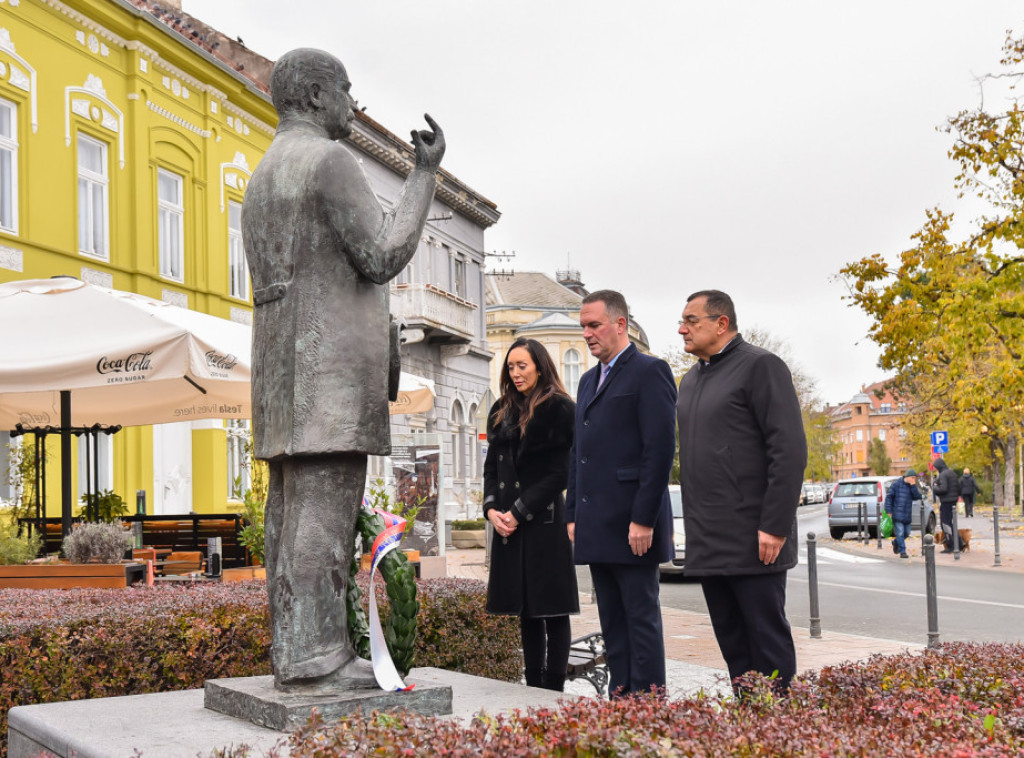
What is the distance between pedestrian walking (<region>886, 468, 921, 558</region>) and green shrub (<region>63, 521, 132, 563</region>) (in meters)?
18.4

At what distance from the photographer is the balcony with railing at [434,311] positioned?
32.0 metres

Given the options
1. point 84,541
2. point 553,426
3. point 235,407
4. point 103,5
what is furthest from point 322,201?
point 103,5

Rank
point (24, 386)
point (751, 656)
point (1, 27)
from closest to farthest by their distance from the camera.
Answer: point (751, 656) < point (24, 386) < point (1, 27)

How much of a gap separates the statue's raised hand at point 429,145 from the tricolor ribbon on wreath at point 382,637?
1.31m

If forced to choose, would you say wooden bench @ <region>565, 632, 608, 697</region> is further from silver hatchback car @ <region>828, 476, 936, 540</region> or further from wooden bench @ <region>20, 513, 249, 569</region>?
silver hatchback car @ <region>828, 476, 936, 540</region>

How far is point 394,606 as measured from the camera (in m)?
4.41

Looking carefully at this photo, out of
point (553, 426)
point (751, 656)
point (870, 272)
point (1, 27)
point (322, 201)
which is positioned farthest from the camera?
point (870, 272)

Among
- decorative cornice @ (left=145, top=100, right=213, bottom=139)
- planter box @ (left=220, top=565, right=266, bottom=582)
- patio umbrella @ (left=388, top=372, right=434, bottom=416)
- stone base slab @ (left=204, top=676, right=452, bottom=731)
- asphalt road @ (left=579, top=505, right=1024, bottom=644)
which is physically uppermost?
decorative cornice @ (left=145, top=100, right=213, bottom=139)

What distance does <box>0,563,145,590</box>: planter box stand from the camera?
862 centimetres

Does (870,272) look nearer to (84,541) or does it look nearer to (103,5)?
(103,5)

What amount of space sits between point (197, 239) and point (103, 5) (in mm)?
4392

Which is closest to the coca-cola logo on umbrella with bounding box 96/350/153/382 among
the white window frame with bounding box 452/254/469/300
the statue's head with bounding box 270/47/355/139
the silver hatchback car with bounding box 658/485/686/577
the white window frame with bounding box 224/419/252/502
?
the statue's head with bounding box 270/47/355/139

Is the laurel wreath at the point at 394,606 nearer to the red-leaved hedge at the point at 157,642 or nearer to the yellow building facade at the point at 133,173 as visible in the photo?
the red-leaved hedge at the point at 157,642

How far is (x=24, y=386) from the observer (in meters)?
8.43
